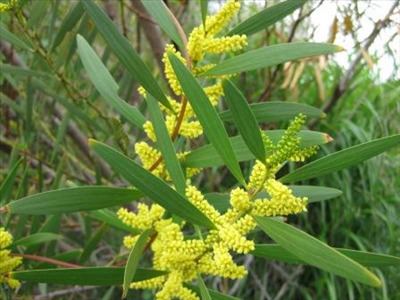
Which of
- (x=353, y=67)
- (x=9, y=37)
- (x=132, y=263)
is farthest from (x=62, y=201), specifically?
(x=353, y=67)

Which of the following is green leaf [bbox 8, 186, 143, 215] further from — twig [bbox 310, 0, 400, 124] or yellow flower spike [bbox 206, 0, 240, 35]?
twig [bbox 310, 0, 400, 124]

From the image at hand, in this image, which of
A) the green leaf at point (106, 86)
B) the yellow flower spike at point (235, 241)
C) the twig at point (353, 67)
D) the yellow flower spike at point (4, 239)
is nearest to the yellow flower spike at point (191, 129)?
the green leaf at point (106, 86)

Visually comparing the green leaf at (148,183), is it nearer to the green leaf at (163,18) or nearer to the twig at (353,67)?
the green leaf at (163,18)

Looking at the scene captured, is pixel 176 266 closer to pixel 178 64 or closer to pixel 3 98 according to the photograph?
pixel 178 64

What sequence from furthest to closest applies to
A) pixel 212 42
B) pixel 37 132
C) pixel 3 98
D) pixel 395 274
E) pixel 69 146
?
pixel 69 146 → pixel 395 274 → pixel 37 132 → pixel 3 98 → pixel 212 42

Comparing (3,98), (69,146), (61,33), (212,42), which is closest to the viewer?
(212,42)

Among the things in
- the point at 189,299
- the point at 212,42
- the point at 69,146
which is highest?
the point at 69,146

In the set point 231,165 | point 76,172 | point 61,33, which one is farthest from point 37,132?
point 231,165
